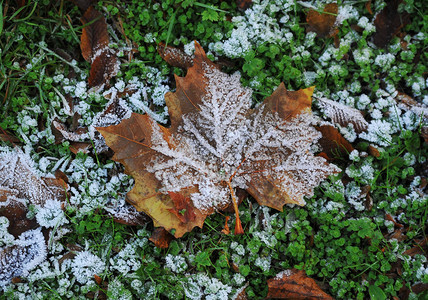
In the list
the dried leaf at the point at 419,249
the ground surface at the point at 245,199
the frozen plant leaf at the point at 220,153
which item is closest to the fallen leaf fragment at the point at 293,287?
the ground surface at the point at 245,199

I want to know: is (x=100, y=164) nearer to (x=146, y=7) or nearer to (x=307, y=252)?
(x=146, y=7)

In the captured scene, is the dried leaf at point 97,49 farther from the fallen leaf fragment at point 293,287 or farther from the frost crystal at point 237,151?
the fallen leaf fragment at point 293,287

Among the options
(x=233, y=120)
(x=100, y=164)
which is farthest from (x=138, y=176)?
(x=233, y=120)

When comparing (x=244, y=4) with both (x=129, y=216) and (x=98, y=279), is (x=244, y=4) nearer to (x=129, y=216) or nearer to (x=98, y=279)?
(x=129, y=216)

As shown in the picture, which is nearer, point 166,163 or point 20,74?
point 166,163

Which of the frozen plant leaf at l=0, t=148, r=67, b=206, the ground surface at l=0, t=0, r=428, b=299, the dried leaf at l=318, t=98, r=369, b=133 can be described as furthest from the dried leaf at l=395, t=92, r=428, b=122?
the frozen plant leaf at l=0, t=148, r=67, b=206

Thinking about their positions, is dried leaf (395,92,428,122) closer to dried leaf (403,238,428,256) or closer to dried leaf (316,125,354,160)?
dried leaf (316,125,354,160)

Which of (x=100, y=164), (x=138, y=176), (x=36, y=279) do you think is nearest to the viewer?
(x=138, y=176)

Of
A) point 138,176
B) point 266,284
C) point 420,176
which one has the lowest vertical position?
point 266,284
